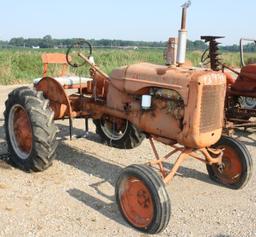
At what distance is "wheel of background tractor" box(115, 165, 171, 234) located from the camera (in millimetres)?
3879

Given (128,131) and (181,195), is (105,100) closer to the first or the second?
(128,131)

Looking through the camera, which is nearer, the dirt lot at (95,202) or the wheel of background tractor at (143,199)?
the wheel of background tractor at (143,199)

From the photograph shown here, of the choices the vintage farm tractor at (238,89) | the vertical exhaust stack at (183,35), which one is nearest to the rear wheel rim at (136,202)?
the vertical exhaust stack at (183,35)

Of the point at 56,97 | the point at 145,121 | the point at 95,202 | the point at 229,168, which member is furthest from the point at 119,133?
the point at 95,202

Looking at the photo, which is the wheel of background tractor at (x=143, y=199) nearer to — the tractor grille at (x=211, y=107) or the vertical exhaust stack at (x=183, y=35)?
the tractor grille at (x=211, y=107)

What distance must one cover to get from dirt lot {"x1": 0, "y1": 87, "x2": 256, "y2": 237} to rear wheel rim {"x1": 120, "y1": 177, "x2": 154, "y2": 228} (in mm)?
106

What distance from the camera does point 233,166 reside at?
16.9 feet

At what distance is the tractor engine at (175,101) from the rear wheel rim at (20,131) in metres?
1.39

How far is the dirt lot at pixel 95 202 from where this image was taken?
13.3ft

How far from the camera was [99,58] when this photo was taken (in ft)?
78.7

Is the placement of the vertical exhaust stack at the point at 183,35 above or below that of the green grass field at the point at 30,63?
above

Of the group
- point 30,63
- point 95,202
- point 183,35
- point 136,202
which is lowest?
point 30,63

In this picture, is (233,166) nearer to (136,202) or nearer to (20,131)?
(136,202)

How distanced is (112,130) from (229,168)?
2149mm
